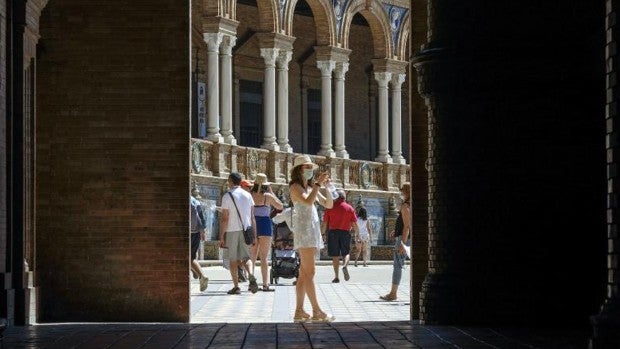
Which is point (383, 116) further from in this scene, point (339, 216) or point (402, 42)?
point (339, 216)

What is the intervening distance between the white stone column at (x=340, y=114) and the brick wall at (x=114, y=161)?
1010 inches

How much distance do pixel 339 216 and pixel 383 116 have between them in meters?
19.6

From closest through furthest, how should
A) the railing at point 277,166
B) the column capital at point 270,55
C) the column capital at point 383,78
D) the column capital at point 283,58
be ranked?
1. the railing at point 277,166
2. the column capital at point 270,55
3. the column capital at point 283,58
4. the column capital at point 383,78

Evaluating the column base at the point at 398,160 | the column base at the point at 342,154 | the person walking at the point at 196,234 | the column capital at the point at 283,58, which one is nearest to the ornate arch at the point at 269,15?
the column capital at the point at 283,58

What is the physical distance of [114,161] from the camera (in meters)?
13.2

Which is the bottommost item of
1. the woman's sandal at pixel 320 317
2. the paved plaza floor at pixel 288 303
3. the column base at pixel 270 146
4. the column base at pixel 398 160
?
the paved plaza floor at pixel 288 303

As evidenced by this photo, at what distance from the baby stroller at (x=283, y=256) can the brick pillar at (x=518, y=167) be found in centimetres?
896

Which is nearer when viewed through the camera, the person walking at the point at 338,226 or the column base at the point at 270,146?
the person walking at the point at 338,226

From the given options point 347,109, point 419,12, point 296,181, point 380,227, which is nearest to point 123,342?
point 296,181

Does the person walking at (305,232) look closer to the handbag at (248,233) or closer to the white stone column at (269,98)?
the handbag at (248,233)

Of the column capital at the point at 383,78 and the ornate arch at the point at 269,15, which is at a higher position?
the ornate arch at the point at 269,15

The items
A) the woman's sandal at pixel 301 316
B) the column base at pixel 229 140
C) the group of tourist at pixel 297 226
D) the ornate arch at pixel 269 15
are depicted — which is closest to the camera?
the group of tourist at pixel 297 226

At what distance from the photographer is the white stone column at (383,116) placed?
41.1m

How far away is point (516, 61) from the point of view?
1098cm
